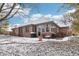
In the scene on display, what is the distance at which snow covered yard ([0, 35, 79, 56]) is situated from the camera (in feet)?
4.49

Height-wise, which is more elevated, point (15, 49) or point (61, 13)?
point (61, 13)

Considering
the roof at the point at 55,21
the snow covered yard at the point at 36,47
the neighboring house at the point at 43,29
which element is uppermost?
the roof at the point at 55,21

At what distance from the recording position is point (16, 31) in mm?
1406

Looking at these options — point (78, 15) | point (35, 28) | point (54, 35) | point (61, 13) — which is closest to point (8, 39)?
point (35, 28)

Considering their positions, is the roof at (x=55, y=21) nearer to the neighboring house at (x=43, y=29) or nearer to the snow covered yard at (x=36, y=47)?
the neighboring house at (x=43, y=29)

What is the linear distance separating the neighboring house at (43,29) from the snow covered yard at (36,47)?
4cm

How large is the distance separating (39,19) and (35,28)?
0.27ft

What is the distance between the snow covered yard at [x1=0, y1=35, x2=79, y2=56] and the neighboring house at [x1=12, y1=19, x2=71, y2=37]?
0.04 metres

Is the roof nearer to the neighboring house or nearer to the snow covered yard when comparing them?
the neighboring house

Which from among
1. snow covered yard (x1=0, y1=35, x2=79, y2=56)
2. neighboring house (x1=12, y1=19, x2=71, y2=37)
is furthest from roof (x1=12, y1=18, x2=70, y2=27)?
snow covered yard (x1=0, y1=35, x2=79, y2=56)

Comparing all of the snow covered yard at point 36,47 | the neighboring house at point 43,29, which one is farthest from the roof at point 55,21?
the snow covered yard at point 36,47

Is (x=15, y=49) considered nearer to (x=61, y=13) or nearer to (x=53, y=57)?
(x=53, y=57)

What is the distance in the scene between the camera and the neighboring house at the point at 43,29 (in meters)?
1.39

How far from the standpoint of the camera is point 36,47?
1399 mm
